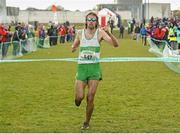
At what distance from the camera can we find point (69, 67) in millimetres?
21312

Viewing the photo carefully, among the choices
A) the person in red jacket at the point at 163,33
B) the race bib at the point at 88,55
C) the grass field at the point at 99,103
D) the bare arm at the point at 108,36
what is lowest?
the grass field at the point at 99,103

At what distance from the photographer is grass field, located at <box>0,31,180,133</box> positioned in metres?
8.70

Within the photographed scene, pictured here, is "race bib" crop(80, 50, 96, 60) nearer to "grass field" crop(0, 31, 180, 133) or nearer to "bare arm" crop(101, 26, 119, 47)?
"bare arm" crop(101, 26, 119, 47)

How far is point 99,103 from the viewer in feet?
37.3

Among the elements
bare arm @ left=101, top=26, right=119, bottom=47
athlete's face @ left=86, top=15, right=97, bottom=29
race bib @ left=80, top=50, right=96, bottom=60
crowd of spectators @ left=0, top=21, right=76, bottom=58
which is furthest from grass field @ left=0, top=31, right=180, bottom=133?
crowd of spectators @ left=0, top=21, right=76, bottom=58

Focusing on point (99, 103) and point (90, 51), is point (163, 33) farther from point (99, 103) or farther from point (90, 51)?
point (90, 51)

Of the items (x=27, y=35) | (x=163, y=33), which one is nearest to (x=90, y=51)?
(x=163, y=33)

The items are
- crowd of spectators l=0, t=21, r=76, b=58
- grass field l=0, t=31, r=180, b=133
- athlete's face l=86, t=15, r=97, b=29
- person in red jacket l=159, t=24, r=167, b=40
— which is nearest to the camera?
athlete's face l=86, t=15, r=97, b=29

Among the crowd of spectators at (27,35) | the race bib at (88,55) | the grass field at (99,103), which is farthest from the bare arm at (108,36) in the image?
the crowd of spectators at (27,35)

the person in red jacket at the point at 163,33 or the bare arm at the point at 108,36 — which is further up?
the bare arm at the point at 108,36

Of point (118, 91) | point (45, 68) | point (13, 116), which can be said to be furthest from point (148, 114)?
point (45, 68)

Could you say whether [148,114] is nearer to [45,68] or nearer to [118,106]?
[118,106]

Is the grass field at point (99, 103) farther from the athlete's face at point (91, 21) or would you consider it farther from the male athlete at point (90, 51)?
the athlete's face at point (91, 21)

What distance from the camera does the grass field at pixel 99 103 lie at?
8.70 metres
